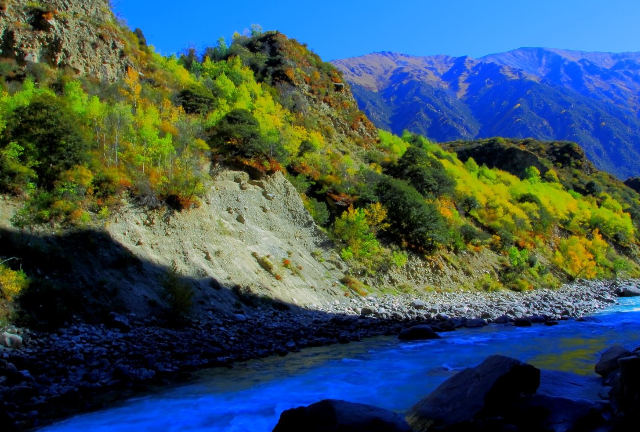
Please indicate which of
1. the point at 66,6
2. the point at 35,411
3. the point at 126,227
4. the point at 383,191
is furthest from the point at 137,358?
the point at 66,6

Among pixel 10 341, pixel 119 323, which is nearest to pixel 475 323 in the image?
pixel 119 323

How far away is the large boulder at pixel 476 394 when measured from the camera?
7.62 metres

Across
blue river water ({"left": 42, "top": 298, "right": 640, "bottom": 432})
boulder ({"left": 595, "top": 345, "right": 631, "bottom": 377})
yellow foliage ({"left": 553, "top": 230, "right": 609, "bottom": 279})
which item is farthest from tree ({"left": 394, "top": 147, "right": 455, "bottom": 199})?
boulder ({"left": 595, "top": 345, "right": 631, "bottom": 377})

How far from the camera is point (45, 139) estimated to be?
1855cm

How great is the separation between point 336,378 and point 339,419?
5.15 metres

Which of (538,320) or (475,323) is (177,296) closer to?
(475,323)

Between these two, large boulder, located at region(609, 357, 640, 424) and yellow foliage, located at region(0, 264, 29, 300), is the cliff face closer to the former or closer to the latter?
yellow foliage, located at region(0, 264, 29, 300)

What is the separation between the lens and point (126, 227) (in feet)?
61.2

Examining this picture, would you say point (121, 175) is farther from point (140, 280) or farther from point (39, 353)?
point (39, 353)

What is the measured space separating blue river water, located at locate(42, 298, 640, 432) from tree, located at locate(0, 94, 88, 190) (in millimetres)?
12359

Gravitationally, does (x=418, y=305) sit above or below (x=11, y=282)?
below

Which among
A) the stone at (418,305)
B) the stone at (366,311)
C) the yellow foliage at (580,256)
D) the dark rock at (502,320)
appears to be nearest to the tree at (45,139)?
the stone at (366,311)

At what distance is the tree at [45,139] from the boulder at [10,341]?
8.70m

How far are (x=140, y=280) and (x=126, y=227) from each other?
3053mm
